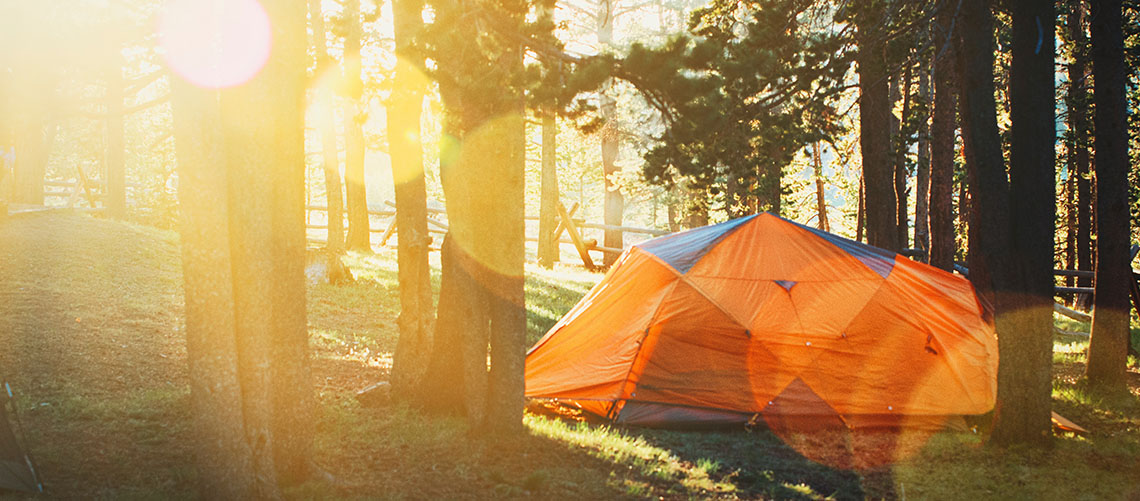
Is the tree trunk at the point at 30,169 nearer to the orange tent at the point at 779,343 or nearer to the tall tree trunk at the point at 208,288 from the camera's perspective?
the orange tent at the point at 779,343

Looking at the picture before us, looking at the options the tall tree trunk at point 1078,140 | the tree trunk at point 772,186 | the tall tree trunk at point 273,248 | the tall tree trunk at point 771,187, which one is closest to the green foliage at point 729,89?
the tall tree trunk at point 273,248

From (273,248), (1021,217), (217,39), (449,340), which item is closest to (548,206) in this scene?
(449,340)

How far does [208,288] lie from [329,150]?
15.8 meters

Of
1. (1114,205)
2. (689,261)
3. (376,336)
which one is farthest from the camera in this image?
(376,336)

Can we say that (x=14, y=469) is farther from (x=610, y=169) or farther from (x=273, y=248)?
(x=610, y=169)

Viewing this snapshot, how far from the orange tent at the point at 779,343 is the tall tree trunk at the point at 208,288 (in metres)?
4.26

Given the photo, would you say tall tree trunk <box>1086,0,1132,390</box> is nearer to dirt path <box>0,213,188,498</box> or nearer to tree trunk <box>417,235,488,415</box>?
tree trunk <box>417,235,488,415</box>

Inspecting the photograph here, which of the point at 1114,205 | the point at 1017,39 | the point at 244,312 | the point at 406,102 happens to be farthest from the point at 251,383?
the point at 1114,205

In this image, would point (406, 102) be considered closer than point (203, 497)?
No

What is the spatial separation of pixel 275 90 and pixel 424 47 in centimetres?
160

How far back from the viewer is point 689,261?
353 inches

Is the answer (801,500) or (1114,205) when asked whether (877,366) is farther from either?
(1114,205)

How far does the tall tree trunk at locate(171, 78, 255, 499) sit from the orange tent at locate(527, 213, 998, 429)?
426 centimetres

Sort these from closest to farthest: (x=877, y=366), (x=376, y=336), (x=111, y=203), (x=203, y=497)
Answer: (x=203, y=497)
(x=877, y=366)
(x=376, y=336)
(x=111, y=203)
